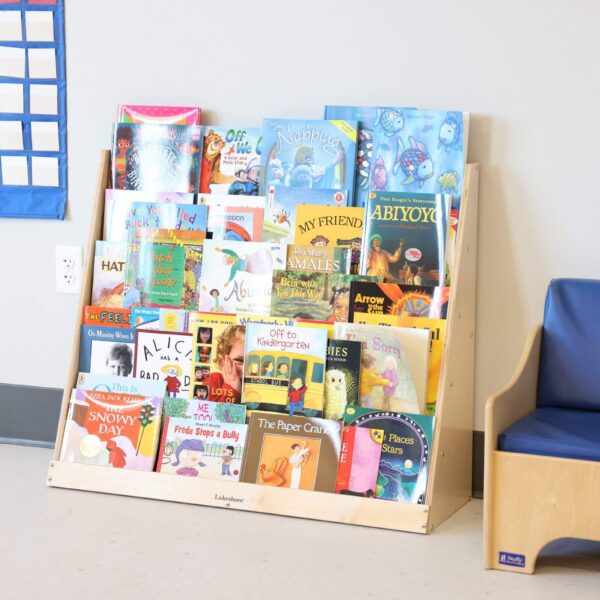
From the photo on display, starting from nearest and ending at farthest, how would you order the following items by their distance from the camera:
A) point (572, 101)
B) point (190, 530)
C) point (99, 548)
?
point (99, 548) → point (190, 530) → point (572, 101)

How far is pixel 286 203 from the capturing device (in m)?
2.54

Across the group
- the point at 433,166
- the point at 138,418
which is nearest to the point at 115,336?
the point at 138,418

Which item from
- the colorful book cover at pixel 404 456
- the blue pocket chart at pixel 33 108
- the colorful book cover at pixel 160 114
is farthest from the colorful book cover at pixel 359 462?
the blue pocket chart at pixel 33 108

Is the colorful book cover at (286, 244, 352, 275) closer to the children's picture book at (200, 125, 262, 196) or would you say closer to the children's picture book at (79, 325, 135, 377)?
the children's picture book at (200, 125, 262, 196)

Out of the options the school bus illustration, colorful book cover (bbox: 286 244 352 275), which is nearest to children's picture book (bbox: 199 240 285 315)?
colorful book cover (bbox: 286 244 352 275)

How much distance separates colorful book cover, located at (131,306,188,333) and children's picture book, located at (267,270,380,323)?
249 mm

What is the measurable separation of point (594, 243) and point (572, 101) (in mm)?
367

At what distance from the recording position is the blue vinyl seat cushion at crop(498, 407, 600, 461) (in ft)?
6.46

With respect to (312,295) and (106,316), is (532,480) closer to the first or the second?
(312,295)

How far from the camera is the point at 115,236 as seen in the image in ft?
8.77

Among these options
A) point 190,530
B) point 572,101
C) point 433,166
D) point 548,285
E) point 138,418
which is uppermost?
point 572,101

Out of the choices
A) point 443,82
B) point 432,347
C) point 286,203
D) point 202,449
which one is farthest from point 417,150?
point 202,449

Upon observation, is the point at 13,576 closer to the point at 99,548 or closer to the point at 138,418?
the point at 99,548

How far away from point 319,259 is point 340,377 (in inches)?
12.6
